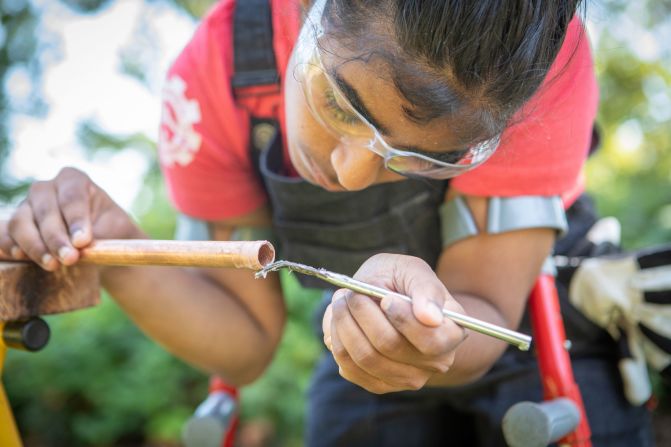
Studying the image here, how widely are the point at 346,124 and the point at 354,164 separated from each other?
0.07 metres

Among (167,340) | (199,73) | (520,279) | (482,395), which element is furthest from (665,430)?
(199,73)

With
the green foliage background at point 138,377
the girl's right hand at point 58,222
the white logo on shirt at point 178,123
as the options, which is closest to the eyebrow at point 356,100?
the girl's right hand at point 58,222

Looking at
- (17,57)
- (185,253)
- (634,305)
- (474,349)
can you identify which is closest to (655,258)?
(634,305)

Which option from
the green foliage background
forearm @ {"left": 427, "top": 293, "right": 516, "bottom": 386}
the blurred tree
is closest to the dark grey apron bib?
forearm @ {"left": 427, "top": 293, "right": 516, "bottom": 386}

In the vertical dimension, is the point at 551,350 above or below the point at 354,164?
below

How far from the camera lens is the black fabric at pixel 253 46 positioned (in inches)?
52.9

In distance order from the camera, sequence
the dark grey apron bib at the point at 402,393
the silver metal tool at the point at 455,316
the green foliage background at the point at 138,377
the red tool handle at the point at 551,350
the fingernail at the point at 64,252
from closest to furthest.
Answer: the silver metal tool at the point at 455,316 < the fingernail at the point at 64,252 < the red tool handle at the point at 551,350 < the dark grey apron bib at the point at 402,393 < the green foliage background at the point at 138,377

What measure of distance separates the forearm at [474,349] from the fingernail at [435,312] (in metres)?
0.36

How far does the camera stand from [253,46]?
1354mm

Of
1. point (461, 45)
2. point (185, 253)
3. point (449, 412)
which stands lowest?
point (449, 412)

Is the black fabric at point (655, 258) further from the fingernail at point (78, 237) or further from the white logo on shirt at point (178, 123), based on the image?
the fingernail at point (78, 237)

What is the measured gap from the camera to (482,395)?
1.57 meters

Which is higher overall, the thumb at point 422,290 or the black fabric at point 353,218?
the thumb at point 422,290

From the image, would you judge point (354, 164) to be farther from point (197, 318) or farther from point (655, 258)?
point (655, 258)
